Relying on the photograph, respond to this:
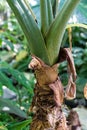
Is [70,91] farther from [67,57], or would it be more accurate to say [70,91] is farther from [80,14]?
[80,14]

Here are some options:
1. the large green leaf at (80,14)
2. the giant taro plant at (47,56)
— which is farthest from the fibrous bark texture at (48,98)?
the large green leaf at (80,14)

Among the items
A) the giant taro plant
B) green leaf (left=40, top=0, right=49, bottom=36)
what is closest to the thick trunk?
the giant taro plant

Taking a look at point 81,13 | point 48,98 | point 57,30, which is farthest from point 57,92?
point 81,13

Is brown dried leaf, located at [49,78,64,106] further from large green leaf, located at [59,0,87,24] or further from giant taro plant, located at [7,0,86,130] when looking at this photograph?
large green leaf, located at [59,0,87,24]

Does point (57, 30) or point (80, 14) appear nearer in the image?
point (57, 30)

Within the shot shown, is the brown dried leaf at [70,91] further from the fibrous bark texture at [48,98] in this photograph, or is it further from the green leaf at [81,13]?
the green leaf at [81,13]

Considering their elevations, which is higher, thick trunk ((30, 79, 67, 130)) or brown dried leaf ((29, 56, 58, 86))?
brown dried leaf ((29, 56, 58, 86))

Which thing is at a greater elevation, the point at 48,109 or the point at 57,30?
the point at 57,30
